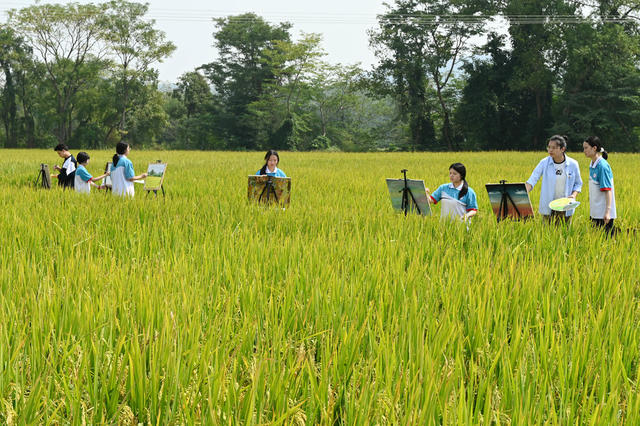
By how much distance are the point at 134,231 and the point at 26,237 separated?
88 centimetres

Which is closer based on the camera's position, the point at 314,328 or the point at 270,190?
the point at 314,328

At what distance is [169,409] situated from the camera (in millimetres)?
1524

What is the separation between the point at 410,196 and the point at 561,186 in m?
1.70

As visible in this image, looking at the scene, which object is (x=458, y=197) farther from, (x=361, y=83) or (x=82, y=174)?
(x=361, y=83)

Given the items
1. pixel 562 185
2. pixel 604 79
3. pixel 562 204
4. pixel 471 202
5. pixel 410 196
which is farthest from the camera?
pixel 604 79

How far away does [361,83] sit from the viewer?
46.7m

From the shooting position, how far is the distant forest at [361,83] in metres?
36.9

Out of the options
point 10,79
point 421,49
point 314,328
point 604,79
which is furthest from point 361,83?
point 314,328

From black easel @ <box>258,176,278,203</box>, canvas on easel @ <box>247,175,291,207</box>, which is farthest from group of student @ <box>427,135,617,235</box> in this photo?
black easel @ <box>258,176,278,203</box>

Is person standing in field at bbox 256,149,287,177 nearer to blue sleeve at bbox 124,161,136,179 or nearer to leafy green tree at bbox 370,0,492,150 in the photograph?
blue sleeve at bbox 124,161,136,179

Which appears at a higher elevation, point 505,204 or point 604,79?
point 604,79

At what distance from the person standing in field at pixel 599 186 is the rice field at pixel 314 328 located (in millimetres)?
588

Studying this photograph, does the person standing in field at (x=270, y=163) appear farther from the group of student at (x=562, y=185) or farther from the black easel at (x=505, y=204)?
the black easel at (x=505, y=204)

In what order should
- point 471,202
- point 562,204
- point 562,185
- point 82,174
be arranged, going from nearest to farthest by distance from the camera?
point 562,204, point 471,202, point 562,185, point 82,174
